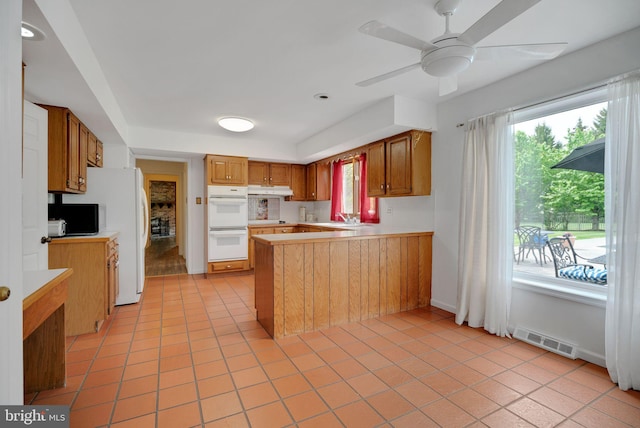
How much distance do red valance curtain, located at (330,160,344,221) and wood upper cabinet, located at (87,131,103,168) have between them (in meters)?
3.53

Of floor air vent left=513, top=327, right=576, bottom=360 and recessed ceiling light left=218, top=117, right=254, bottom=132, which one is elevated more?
recessed ceiling light left=218, top=117, right=254, bottom=132

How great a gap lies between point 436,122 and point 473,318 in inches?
87.3

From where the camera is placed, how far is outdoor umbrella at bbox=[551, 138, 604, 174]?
2385 millimetres

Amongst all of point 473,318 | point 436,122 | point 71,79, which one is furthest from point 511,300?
point 71,79

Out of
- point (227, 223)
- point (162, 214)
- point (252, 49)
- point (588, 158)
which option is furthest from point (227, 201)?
point (162, 214)

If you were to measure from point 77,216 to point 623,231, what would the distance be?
4.66m

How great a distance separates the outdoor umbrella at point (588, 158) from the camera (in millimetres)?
2385

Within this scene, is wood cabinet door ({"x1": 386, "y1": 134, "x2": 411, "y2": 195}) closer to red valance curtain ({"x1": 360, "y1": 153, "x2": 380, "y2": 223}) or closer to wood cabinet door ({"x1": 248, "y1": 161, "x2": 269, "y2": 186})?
red valance curtain ({"x1": 360, "y1": 153, "x2": 380, "y2": 223})

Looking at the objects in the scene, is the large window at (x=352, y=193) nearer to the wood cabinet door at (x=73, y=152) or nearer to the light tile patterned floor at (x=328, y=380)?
the light tile patterned floor at (x=328, y=380)

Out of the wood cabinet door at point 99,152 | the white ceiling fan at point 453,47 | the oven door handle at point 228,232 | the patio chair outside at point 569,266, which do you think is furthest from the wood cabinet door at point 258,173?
the patio chair outside at point 569,266

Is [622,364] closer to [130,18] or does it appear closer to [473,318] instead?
[473,318]

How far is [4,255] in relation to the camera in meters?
0.99

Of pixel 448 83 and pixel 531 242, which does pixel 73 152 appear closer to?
pixel 448 83

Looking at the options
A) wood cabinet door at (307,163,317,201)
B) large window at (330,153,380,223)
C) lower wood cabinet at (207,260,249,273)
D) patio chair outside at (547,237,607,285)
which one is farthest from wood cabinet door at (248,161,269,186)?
patio chair outside at (547,237,607,285)
